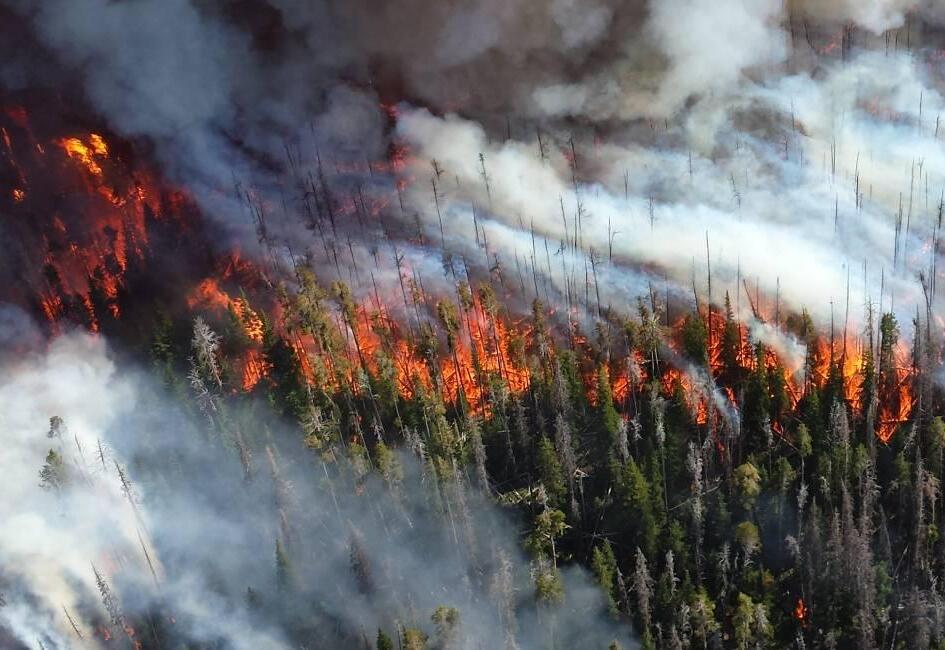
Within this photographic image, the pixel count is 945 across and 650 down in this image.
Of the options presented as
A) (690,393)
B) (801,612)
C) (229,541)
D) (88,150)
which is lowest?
(229,541)

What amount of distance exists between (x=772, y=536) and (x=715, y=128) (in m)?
43.1

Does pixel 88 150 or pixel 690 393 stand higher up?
pixel 88 150

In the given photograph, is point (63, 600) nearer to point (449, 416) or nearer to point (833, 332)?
point (449, 416)

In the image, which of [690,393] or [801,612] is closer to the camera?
[801,612]

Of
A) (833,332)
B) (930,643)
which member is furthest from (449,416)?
(930,643)

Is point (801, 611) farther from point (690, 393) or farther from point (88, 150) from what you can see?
point (88, 150)

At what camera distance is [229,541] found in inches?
3041

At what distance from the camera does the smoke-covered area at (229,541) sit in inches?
2726

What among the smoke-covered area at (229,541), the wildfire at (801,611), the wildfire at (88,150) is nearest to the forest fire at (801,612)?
the wildfire at (801,611)

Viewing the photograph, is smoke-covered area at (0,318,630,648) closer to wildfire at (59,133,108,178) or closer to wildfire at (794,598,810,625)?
wildfire at (794,598,810,625)

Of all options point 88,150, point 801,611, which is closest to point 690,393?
point 801,611

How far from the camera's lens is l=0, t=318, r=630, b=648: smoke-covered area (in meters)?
69.2

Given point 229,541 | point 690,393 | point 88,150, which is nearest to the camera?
point 690,393

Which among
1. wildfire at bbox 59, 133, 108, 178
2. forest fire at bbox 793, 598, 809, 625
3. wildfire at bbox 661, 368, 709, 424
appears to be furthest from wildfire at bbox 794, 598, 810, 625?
wildfire at bbox 59, 133, 108, 178
